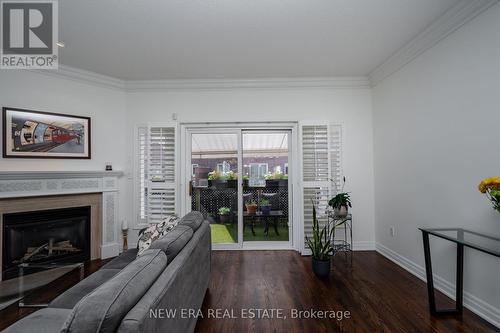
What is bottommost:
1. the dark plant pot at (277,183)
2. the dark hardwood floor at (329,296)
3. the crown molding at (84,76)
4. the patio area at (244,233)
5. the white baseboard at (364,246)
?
the dark hardwood floor at (329,296)

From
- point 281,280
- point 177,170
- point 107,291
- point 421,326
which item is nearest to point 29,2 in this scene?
point 177,170

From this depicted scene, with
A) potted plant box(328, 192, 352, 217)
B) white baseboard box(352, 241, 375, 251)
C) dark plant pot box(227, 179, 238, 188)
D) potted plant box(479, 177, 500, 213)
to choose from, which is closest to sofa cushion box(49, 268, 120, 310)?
dark plant pot box(227, 179, 238, 188)

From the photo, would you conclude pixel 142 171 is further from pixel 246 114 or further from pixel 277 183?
pixel 277 183

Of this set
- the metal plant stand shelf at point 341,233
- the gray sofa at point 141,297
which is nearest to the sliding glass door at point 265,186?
the metal plant stand shelf at point 341,233

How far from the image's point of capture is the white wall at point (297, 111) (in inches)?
143

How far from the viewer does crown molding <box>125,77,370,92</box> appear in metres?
3.64

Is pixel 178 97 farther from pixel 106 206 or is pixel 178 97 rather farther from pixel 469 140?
pixel 469 140

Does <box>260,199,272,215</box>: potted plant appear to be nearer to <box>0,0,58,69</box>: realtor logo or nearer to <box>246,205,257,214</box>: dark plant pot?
<box>246,205,257,214</box>: dark plant pot

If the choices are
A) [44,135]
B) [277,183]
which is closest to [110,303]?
[277,183]

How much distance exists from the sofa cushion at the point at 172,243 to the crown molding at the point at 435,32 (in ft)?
10.5

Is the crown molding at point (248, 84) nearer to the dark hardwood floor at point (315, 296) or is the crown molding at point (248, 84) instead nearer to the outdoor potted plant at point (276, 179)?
the outdoor potted plant at point (276, 179)

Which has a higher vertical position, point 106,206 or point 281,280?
point 106,206

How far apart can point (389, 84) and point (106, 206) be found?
15.2 ft

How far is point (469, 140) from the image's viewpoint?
2.06 meters
